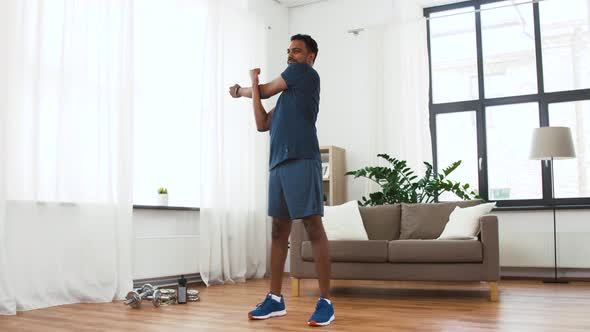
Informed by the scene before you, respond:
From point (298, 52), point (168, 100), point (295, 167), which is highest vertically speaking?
point (168, 100)

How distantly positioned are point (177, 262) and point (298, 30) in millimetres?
3044

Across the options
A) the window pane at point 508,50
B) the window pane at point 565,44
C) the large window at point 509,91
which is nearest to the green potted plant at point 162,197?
the large window at point 509,91

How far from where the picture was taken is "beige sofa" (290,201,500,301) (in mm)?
3570

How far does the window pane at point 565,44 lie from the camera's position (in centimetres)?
527

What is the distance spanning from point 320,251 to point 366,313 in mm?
533

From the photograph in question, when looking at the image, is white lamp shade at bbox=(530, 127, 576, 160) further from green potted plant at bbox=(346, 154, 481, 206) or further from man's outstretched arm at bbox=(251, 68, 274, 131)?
man's outstretched arm at bbox=(251, 68, 274, 131)

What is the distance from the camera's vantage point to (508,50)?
5621 mm

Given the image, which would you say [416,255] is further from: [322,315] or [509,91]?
[509,91]

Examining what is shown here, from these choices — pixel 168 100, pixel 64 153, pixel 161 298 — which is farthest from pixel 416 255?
pixel 168 100

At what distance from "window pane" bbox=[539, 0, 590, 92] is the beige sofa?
6.24 feet

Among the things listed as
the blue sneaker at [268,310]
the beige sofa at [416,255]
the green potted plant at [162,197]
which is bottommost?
the blue sneaker at [268,310]

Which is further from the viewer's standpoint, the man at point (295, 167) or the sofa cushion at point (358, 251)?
the sofa cushion at point (358, 251)

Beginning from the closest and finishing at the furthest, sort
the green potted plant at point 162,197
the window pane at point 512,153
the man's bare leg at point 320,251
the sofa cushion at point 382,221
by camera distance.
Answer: the man's bare leg at point 320,251, the sofa cushion at point 382,221, the green potted plant at point 162,197, the window pane at point 512,153

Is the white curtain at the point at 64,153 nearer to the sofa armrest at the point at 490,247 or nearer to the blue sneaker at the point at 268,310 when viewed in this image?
the blue sneaker at the point at 268,310
